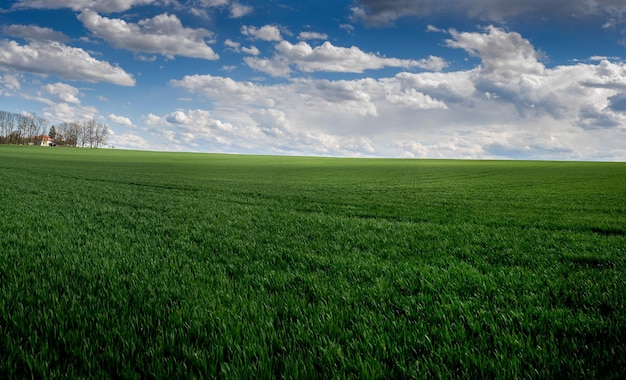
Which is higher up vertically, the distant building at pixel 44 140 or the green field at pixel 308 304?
the distant building at pixel 44 140

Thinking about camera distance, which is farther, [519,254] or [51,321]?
[519,254]

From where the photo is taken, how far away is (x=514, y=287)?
5.59m

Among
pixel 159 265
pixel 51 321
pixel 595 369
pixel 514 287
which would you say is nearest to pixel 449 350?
pixel 595 369

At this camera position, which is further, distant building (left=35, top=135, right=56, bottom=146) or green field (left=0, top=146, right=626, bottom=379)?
distant building (left=35, top=135, right=56, bottom=146)

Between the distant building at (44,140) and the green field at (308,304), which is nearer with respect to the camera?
the green field at (308,304)

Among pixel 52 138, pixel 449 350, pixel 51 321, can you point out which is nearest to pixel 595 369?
pixel 449 350

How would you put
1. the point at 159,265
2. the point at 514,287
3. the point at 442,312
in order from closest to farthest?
the point at 442,312 < the point at 514,287 < the point at 159,265

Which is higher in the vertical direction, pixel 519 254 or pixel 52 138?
pixel 52 138

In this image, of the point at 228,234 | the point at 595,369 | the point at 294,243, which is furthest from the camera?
the point at 228,234

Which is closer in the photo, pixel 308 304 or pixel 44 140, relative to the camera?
pixel 308 304

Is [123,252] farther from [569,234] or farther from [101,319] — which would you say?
[569,234]

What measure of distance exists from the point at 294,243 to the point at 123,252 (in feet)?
12.7

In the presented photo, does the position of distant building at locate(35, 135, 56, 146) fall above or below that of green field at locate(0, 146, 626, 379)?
above

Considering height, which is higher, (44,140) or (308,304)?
(44,140)
